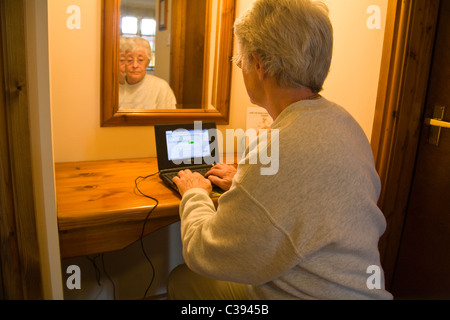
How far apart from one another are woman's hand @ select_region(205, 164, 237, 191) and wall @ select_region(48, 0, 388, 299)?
18.8 inches

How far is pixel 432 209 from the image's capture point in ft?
4.85

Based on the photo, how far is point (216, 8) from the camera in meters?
1.74

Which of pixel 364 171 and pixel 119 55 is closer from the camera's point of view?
pixel 364 171

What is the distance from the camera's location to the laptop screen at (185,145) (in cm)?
147

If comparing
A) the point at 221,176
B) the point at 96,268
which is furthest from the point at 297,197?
the point at 96,268

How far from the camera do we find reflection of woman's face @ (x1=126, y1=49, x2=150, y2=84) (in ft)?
5.20

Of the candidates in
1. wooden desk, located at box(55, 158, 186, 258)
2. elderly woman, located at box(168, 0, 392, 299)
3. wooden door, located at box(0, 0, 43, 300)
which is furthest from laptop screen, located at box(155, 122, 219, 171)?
wooden door, located at box(0, 0, 43, 300)

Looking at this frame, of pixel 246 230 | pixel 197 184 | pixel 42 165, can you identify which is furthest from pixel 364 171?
pixel 42 165

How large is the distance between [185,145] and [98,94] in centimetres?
43

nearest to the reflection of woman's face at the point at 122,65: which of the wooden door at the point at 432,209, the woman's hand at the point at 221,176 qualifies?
the woman's hand at the point at 221,176

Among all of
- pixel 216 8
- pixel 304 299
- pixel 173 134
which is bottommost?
pixel 304 299

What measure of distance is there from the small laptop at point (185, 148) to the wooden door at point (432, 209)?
849mm
